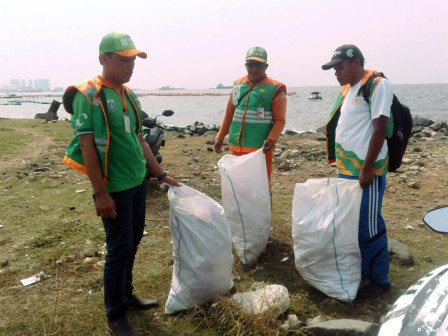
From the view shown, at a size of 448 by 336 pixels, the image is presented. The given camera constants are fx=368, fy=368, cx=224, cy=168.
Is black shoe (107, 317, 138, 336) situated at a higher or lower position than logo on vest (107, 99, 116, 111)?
lower

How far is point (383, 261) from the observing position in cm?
241

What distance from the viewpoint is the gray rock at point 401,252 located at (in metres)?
2.86

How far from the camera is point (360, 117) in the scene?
7.69ft

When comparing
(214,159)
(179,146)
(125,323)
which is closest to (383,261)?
(125,323)

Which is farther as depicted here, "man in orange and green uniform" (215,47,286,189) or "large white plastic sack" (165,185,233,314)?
"man in orange and green uniform" (215,47,286,189)

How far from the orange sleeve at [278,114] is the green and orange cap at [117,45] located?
5.02 feet

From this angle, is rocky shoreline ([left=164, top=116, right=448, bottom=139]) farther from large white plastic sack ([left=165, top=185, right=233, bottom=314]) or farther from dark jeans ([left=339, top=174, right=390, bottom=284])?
large white plastic sack ([left=165, top=185, right=233, bottom=314])

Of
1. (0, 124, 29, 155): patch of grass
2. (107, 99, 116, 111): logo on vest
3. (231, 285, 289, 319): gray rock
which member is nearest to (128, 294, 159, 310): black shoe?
(231, 285, 289, 319): gray rock

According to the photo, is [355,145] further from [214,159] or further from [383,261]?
[214,159]

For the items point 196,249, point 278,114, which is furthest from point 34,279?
point 278,114

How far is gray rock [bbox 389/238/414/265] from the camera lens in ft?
9.37

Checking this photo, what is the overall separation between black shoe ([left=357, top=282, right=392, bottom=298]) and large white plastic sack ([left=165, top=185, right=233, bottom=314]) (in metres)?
0.94

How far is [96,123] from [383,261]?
6.42ft

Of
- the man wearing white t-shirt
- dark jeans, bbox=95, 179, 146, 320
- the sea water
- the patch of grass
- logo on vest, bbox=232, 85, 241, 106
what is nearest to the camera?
dark jeans, bbox=95, 179, 146, 320
